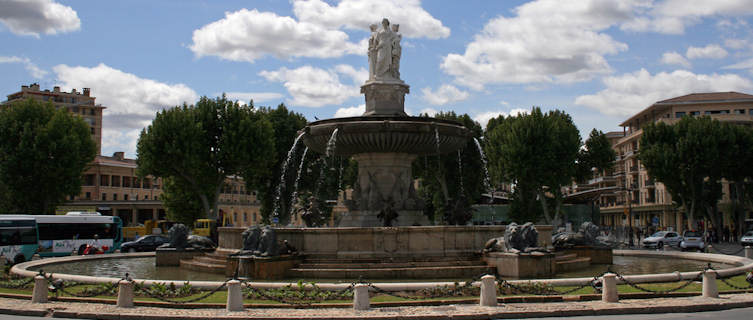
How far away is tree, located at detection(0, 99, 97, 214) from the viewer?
129 ft

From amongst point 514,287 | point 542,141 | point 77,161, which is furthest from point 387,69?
point 77,161

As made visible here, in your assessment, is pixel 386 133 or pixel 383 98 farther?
pixel 383 98

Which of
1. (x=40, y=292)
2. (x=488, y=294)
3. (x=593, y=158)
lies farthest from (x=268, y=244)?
(x=593, y=158)

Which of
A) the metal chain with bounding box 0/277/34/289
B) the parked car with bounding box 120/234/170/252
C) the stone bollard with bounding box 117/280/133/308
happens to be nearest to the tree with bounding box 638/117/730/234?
the parked car with bounding box 120/234/170/252

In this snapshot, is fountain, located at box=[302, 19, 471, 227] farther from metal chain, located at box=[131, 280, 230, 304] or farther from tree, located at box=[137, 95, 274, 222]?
tree, located at box=[137, 95, 274, 222]

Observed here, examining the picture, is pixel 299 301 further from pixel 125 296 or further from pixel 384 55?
pixel 384 55

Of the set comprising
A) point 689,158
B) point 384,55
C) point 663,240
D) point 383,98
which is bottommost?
point 663,240

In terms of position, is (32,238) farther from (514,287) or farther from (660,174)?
(660,174)

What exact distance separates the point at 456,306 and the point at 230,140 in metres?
30.7

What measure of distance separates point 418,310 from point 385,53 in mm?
12885

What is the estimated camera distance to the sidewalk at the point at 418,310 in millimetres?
10055

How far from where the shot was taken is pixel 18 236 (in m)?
27.2

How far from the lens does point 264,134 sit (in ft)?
134

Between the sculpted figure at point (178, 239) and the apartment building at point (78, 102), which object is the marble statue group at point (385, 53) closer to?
the sculpted figure at point (178, 239)
